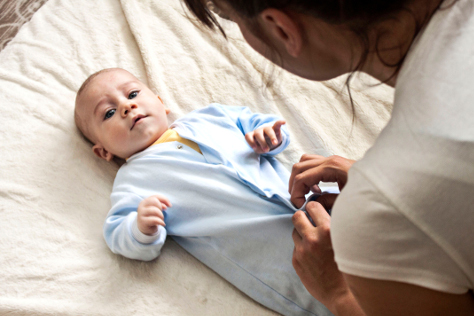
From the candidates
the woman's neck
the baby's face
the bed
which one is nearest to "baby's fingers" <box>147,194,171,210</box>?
the bed

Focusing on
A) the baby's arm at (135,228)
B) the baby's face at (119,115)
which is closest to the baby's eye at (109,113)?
the baby's face at (119,115)

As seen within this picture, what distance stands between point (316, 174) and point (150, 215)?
0.41m

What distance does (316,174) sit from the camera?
35.9 inches

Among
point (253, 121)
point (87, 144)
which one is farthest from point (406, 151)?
point (87, 144)

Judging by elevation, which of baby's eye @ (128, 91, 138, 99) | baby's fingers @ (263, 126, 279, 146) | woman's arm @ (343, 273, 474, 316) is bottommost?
baby's fingers @ (263, 126, 279, 146)

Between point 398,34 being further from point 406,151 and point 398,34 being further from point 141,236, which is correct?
point 141,236

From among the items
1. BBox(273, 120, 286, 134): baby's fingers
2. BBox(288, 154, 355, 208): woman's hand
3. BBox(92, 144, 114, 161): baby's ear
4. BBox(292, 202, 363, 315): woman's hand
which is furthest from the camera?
BBox(92, 144, 114, 161): baby's ear

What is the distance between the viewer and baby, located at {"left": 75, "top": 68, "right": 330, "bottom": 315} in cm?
99

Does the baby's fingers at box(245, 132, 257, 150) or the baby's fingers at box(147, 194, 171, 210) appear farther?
the baby's fingers at box(245, 132, 257, 150)

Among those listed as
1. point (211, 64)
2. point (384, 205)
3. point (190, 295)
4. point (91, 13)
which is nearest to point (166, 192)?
point (190, 295)

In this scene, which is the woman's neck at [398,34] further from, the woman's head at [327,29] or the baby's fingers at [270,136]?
the baby's fingers at [270,136]

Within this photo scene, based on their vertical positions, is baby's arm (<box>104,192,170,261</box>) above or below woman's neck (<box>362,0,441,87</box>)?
below

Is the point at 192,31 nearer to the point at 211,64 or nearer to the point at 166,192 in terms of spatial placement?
the point at 211,64

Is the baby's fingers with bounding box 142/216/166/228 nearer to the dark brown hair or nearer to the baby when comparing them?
the baby
